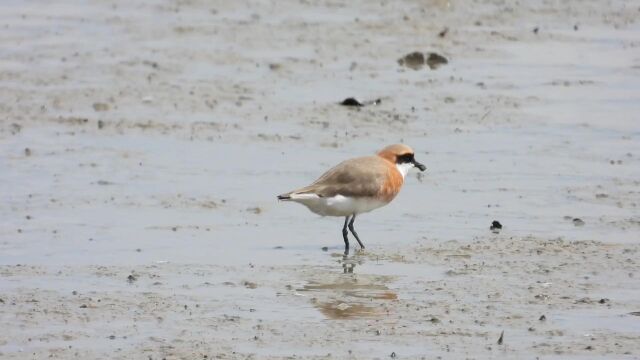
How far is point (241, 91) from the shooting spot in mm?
17688

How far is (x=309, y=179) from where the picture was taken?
14.3 meters

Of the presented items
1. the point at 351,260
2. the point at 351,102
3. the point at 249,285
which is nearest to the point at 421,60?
the point at 351,102

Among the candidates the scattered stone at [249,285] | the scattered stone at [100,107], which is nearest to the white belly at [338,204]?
the scattered stone at [249,285]

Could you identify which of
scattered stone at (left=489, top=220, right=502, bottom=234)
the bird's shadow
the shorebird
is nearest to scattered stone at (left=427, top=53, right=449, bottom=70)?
the shorebird

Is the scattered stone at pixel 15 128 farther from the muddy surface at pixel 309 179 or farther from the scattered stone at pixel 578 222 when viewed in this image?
the scattered stone at pixel 578 222

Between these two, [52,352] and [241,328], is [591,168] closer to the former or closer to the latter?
Result: [241,328]

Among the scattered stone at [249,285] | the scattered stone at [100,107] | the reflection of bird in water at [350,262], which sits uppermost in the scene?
Result: the scattered stone at [100,107]

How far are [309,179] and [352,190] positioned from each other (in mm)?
1494

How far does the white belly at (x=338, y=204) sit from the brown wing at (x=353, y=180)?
0.14 ft

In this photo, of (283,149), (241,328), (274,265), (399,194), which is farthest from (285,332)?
(283,149)

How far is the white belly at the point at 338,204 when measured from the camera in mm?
12805

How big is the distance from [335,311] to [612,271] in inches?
87.0

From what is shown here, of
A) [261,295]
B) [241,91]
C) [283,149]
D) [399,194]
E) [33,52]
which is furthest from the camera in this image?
[33,52]

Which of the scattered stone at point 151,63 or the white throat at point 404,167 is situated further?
the scattered stone at point 151,63
